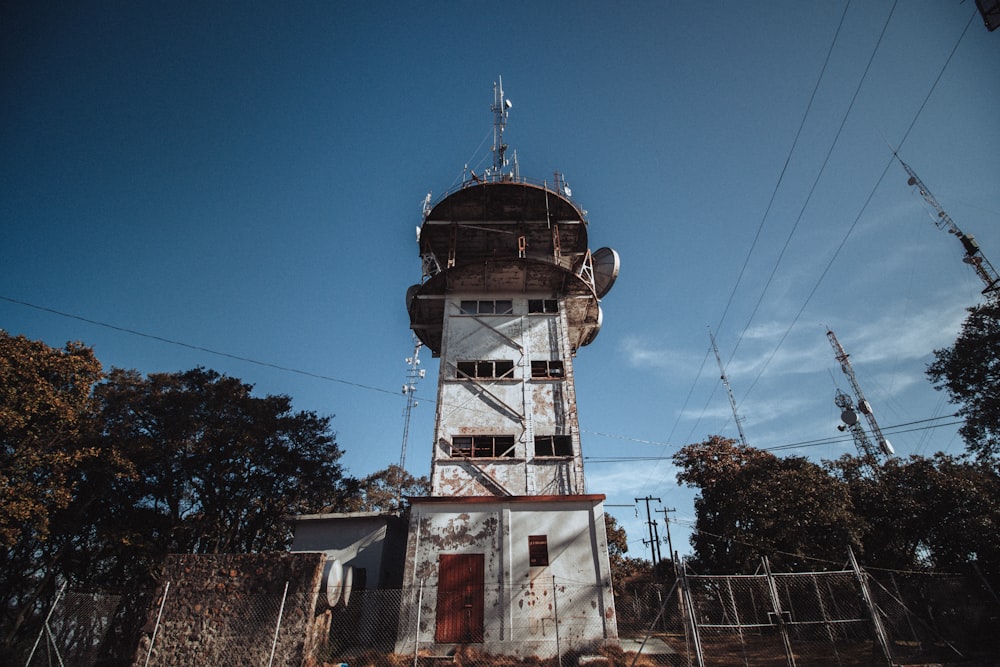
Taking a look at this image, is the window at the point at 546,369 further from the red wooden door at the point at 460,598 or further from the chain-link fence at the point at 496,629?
the chain-link fence at the point at 496,629

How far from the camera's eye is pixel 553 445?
1939cm

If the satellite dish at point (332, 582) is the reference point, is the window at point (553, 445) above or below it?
above

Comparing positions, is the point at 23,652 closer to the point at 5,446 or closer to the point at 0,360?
the point at 5,446

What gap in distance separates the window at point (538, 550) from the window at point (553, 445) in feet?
11.5

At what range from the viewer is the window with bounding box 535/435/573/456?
19.3 meters

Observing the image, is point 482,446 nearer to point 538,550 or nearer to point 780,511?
point 538,550

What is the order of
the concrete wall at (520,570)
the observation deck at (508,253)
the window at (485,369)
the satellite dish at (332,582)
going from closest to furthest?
the satellite dish at (332,582) → the concrete wall at (520,570) → the window at (485,369) → the observation deck at (508,253)

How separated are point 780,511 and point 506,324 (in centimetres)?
Result: 1661

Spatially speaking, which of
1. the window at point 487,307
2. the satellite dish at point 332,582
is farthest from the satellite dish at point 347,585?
the window at point 487,307

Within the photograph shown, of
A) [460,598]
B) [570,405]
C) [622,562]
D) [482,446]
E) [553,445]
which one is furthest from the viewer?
[622,562]

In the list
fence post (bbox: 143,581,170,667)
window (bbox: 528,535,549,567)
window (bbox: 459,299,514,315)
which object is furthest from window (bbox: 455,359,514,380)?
fence post (bbox: 143,581,170,667)

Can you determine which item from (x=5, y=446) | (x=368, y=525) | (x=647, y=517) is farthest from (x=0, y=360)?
(x=647, y=517)

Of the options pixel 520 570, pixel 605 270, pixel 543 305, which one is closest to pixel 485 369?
pixel 543 305

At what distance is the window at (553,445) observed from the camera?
1930cm
